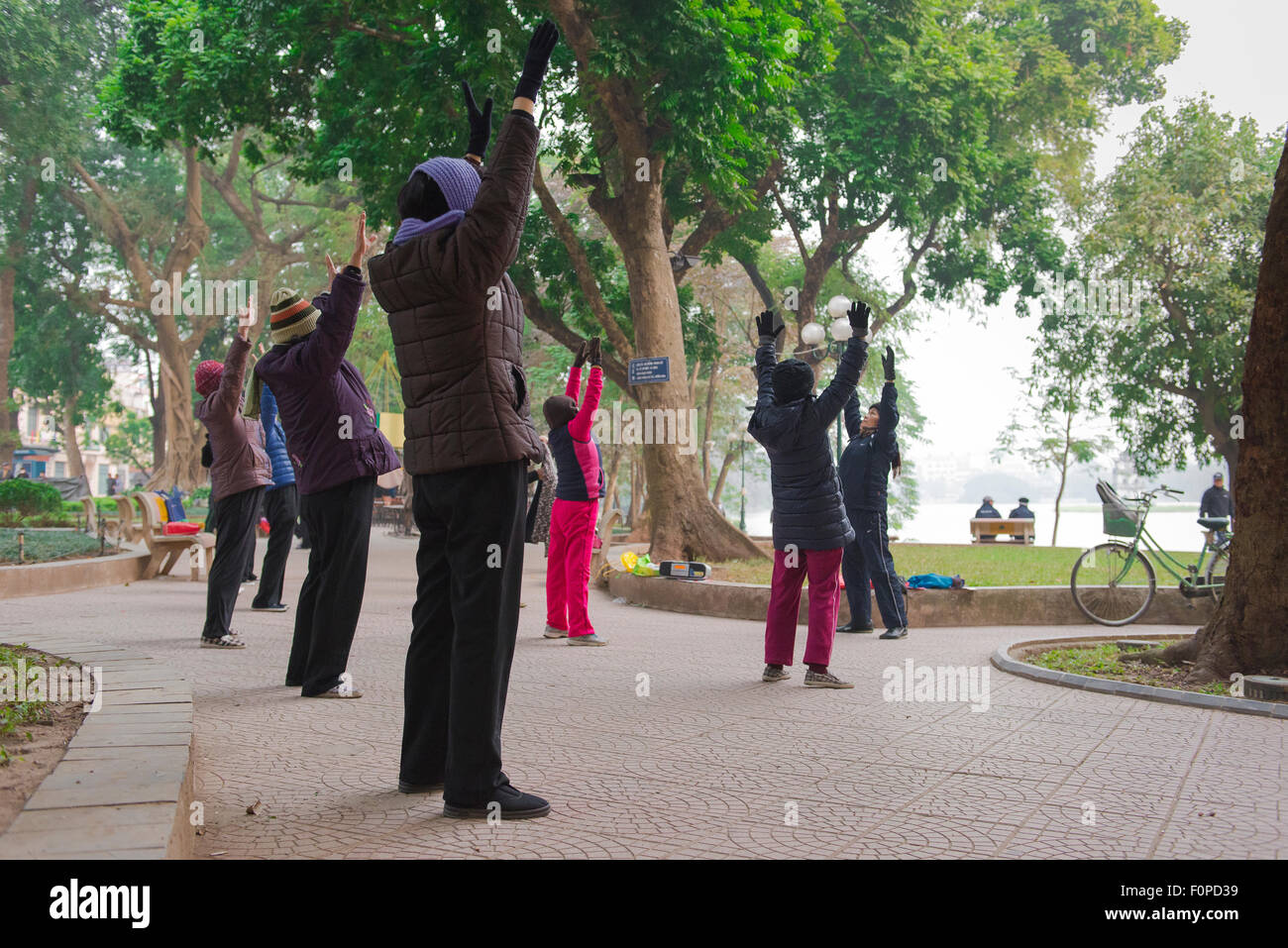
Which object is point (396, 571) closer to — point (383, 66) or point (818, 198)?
point (383, 66)

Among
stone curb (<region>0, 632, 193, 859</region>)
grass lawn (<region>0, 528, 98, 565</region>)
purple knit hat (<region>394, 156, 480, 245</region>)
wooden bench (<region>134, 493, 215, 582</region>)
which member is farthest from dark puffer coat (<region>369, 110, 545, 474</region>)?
wooden bench (<region>134, 493, 215, 582</region>)

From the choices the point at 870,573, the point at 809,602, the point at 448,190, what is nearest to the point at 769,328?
the point at 809,602

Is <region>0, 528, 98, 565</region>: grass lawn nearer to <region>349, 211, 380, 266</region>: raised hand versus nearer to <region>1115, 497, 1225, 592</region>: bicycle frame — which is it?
<region>349, 211, 380, 266</region>: raised hand

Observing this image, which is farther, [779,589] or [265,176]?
[265,176]

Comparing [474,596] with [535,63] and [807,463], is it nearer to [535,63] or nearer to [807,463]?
[535,63]

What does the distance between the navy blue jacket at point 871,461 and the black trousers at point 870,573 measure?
110 mm

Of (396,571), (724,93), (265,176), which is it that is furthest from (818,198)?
(265,176)

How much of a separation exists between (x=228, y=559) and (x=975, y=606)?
6.95m

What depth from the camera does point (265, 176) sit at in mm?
44156

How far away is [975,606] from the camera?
1141cm

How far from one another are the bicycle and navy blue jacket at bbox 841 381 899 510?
2.17 m
